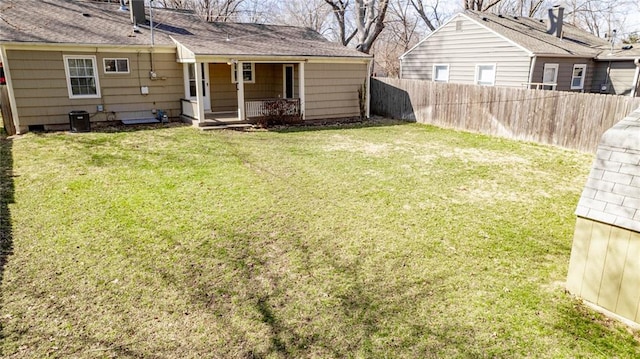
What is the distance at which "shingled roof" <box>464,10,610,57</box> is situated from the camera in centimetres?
1730

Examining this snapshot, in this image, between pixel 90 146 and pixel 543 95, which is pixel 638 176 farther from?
pixel 90 146

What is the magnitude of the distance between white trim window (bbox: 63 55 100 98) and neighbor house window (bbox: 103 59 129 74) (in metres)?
0.36

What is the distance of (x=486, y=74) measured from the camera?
18.6 metres

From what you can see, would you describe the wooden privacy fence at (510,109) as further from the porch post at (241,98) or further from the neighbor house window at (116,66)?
the neighbor house window at (116,66)

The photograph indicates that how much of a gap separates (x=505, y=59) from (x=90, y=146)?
15.6 metres

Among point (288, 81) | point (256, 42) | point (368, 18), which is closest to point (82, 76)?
point (256, 42)

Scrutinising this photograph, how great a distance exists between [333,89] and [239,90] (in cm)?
395

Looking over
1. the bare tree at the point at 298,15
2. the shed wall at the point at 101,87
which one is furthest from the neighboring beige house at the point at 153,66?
the bare tree at the point at 298,15

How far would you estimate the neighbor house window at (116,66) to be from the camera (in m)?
13.9

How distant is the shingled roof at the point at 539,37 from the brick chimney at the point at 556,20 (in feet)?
0.91

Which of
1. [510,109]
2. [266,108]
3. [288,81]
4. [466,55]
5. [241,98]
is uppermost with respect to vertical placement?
[466,55]

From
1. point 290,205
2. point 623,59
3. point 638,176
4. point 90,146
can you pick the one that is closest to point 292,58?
point 90,146

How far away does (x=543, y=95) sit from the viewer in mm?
12203

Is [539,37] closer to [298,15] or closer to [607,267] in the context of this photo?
[607,267]
